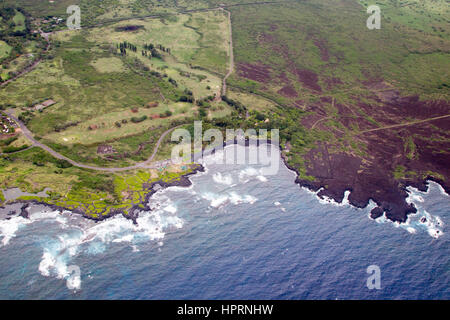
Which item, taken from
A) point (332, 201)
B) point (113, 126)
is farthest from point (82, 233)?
point (332, 201)

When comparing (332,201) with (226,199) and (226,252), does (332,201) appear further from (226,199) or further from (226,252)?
(226,252)

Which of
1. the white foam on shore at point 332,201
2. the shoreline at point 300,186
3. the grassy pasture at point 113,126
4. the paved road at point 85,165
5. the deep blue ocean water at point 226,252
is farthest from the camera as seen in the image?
the grassy pasture at point 113,126

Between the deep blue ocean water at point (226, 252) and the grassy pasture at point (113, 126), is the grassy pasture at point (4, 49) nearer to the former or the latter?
the grassy pasture at point (113, 126)

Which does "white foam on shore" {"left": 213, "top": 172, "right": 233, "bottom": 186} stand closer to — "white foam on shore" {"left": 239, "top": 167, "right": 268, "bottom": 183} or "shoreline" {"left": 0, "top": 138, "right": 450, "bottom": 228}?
"white foam on shore" {"left": 239, "top": 167, "right": 268, "bottom": 183}

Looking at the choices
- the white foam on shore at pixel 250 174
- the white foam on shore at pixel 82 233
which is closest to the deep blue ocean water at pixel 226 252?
the white foam on shore at pixel 82 233

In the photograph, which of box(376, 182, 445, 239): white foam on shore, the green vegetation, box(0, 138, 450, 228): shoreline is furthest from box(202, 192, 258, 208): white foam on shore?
box(376, 182, 445, 239): white foam on shore

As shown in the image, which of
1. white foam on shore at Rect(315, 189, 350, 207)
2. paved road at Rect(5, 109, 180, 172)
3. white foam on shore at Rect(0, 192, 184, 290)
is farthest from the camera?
paved road at Rect(5, 109, 180, 172)

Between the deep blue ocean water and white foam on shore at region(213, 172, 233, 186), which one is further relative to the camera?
white foam on shore at region(213, 172, 233, 186)

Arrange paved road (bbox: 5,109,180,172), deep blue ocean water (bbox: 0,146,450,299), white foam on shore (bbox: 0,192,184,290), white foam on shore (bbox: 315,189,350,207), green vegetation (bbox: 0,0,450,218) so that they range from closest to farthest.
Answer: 1. deep blue ocean water (bbox: 0,146,450,299)
2. white foam on shore (bbox: 0,192,184,290)
3. white foam on shore (bbox: 315,189,350,207)
4. paved road (bbox: 5,109,180,172)
5. green vegetation (bbox: 0,0,450,218)
